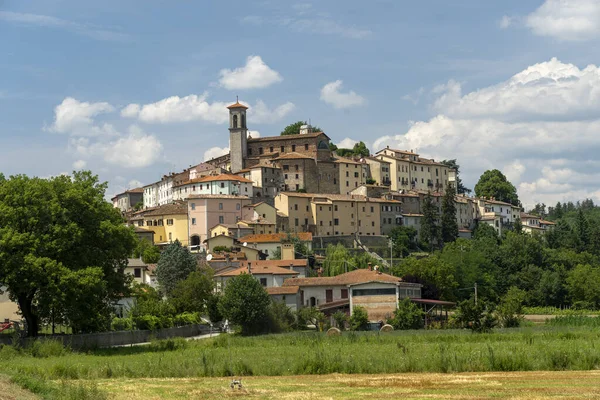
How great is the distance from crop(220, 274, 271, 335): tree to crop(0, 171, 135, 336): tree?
49.8ft

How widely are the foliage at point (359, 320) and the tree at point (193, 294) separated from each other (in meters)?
12.3

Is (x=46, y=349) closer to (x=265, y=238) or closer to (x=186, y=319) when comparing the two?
(x=186, y=319)

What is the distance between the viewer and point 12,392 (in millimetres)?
24562

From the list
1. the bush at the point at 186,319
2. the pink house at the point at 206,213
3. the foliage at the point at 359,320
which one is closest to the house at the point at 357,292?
the foliage at the point at 359,320

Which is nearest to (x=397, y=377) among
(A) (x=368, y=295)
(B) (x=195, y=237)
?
(A) (x=368, y=295)

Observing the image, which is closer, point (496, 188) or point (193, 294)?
point (193, 294)

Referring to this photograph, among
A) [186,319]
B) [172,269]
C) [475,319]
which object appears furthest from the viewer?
[172,269]

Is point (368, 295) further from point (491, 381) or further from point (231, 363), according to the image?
point (491, 381)

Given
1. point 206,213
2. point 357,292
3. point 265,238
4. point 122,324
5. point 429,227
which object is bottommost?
point 122,324

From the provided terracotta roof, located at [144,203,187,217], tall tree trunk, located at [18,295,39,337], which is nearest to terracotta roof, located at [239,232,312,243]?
terracotta roof, located at [144,203,187,217]

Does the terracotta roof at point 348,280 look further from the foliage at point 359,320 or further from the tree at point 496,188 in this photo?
the tree at point 496,188

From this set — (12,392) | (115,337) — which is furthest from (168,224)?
(12,392)

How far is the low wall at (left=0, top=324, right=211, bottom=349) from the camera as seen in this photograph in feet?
146

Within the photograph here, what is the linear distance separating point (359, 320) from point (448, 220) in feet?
207
